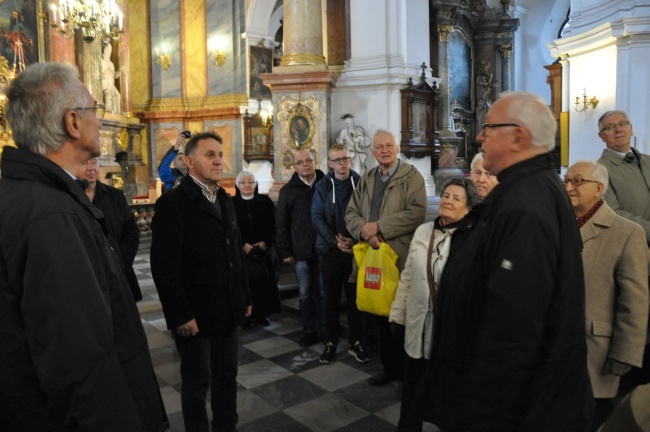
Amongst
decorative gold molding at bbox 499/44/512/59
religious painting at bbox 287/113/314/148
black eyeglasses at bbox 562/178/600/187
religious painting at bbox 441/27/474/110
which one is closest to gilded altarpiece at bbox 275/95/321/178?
religious painting at bbox 287/113/314/148

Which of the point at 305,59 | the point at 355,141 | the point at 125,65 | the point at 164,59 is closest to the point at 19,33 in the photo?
the point at 125,65

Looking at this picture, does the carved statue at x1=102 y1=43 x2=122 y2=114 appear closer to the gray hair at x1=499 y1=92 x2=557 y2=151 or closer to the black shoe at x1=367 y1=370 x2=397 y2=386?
the black shoe at x1=367 y1=370 x2=397 y2=386

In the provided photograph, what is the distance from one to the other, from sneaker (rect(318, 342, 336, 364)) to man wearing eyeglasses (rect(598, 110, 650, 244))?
2293 millimetres

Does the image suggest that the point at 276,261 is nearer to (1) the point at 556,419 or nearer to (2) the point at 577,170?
(2) the point at 577,170

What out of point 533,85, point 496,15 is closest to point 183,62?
point 496,15

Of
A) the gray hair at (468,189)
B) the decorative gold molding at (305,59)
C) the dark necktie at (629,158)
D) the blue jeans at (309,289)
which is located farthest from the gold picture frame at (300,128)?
the gray hair at (468,189)

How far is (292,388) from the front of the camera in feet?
12.1

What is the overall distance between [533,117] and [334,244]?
269cm

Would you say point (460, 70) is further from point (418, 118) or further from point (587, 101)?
point (587, 101)

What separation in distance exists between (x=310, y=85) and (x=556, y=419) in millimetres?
6886

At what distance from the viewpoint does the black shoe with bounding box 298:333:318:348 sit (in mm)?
4566

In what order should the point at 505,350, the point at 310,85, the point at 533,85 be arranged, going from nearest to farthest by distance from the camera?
the point at 505,350 < the point at 310,85 < the point at 533,85

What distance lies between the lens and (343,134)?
8039mm

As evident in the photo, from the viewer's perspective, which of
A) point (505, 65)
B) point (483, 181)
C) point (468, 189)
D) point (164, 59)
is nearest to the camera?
point (468, 189)
